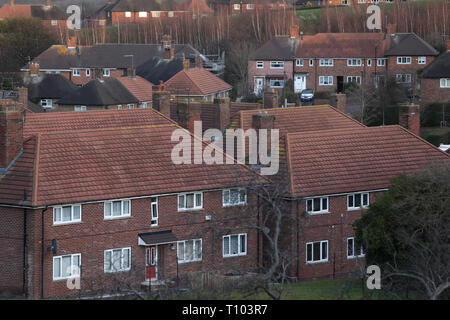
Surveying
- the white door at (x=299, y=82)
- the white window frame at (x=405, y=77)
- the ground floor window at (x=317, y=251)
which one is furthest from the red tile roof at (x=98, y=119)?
the white door at (x=299, y=82)

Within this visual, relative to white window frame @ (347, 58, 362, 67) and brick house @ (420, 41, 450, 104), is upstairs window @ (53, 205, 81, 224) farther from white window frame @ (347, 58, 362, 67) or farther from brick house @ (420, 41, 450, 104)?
white window frame @ (347, 58, 362, 67)

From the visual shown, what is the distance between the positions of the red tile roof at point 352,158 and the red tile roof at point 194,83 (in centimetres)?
2745

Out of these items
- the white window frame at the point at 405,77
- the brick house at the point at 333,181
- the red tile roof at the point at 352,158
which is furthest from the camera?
the white window frame at the point at 405,77

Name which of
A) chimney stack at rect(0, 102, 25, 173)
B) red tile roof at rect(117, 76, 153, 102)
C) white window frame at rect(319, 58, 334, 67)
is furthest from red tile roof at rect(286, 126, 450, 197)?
white window frame at rect(319, 58, 334, 67)

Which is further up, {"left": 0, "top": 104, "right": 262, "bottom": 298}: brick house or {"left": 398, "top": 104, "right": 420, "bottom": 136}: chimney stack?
{"left": 398, "top": 104, "right": 420, "bottom": 136}: chimney stack

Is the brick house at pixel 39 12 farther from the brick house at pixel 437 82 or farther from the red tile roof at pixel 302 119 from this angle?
the red tile roof at pixel 302 119

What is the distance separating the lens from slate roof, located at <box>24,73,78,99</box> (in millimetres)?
71812

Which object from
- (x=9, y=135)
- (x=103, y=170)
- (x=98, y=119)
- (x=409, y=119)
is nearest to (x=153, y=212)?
(x=103, y=170)

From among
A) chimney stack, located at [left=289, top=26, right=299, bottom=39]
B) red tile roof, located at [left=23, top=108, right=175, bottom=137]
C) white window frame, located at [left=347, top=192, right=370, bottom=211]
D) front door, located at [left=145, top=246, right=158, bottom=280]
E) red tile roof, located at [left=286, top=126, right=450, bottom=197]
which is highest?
chimney stack, located at [left=289, top=26, right=299, bottom=39]

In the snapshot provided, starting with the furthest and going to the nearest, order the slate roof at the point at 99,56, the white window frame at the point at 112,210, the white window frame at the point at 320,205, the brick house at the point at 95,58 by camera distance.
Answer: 1. the slate roof at the point at 99,56
2. the brick house at the point at 95,58
3. the white window frame at the point at 320,205
4. the white window frame at the point at 112,210

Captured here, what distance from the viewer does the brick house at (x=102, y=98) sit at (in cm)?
Answer: 6072

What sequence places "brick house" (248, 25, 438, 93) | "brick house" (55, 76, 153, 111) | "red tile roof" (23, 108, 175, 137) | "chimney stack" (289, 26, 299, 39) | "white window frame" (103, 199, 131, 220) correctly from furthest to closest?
1. "chimney stack" (289, 26, 299, 39)
2. "brick house" (248, 25, 438, 93)
3. "brick house" (55, 76, 153, 111)
4. "red tile roof" (23, 108, 175, 137)
5. "white window frame" (103, 199, 131, 220)

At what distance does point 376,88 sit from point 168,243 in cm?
3965

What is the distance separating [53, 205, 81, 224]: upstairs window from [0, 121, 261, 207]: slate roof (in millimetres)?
327
